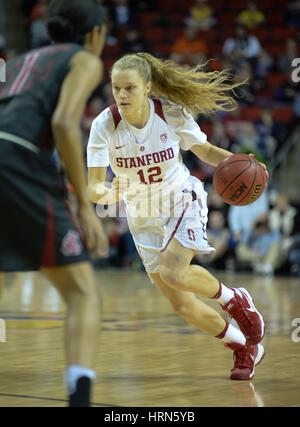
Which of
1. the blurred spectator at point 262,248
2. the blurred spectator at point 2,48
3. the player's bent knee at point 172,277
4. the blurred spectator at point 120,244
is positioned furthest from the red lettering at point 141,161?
the blurred spectator at point 2,48

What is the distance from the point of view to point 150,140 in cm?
471

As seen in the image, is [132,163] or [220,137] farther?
[220,137]

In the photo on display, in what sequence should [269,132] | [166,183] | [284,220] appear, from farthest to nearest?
[269,132]
[284,220]
[166,183]

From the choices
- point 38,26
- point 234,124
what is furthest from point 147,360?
point 38,26

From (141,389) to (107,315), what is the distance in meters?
3.57

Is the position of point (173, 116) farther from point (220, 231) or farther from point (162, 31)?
point (162, 31)

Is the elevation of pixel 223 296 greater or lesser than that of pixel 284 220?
lesser

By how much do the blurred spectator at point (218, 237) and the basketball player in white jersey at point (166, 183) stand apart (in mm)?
8538

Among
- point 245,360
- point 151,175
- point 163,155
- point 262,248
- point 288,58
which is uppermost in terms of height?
point 288,58

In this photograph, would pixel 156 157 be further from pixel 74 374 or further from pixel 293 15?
pixel 293 15

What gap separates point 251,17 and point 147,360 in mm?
13938

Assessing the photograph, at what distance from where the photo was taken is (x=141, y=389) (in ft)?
13.0

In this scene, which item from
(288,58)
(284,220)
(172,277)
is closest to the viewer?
(172,277)

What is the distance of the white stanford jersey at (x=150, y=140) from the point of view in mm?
4695
